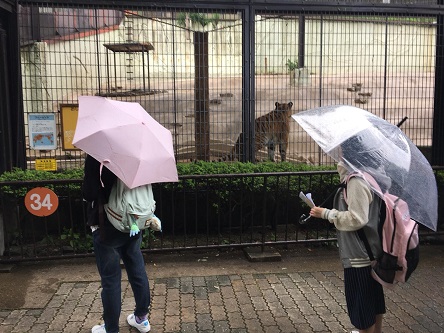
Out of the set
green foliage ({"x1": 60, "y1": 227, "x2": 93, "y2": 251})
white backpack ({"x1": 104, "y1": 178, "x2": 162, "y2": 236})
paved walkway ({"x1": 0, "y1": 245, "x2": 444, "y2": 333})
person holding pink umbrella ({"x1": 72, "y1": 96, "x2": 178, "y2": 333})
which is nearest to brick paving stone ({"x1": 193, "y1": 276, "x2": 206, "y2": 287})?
paved walkway ({"x1": 0, "y1": 245, "x2": 444, "y2": 333})

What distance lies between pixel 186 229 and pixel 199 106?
1.85 meters

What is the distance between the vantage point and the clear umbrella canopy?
9.77 feet

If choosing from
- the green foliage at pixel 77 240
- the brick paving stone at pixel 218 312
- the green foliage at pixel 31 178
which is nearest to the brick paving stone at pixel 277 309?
the brick paving stone at pixel 218 312

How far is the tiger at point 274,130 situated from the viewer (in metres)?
7.11

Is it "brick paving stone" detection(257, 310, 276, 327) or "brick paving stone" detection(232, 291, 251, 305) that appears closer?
"brick paving stone" detection(257, 310, 276, 327)

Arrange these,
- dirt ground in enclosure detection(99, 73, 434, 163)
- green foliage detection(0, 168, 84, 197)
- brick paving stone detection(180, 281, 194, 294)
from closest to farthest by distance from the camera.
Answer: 1. brick paving stone detection(180, 281, 194, 294)
2. green foliage detection(0, 168, 84, 197)
3. dirt ground in enclosure detection(99, 73, 434, 163)

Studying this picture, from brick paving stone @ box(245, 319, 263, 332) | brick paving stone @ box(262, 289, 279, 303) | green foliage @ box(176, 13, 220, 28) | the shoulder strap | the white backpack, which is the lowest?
brick paving stone @ box(245, 319, 263, 332)

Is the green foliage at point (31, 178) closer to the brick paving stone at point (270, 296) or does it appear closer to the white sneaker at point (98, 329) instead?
the white sneaker at point (98, 329)

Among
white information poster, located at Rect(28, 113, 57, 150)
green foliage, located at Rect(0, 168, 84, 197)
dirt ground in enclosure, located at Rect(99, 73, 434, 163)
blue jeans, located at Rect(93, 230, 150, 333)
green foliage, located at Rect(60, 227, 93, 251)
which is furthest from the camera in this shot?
dirt ground in enclosure, located at Rect(99, 73, 434, 163)

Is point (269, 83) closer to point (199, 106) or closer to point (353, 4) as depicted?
point (199, 106)

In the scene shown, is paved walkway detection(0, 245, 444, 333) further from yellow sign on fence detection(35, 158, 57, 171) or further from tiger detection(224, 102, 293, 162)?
tiger detection(224, 102, 293, 162)

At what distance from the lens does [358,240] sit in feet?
10.4

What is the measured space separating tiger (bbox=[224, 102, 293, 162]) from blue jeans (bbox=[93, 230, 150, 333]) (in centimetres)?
372

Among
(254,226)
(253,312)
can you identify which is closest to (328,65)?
(254,226)
